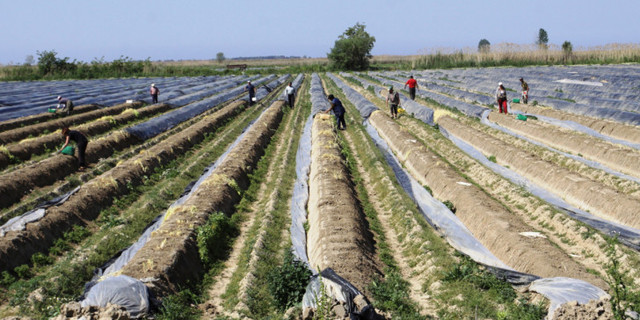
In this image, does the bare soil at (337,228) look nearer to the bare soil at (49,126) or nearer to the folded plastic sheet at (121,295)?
the folded plastic sheet at (121,295)

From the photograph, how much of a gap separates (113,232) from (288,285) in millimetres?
4723

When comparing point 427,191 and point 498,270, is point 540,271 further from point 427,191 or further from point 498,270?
point 427,191

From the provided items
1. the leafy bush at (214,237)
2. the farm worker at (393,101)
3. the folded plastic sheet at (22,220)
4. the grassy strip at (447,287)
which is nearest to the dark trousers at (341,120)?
the farm worker at (393,101)

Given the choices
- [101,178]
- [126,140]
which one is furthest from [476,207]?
[126,140]

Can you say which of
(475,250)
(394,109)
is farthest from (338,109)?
(475,250)

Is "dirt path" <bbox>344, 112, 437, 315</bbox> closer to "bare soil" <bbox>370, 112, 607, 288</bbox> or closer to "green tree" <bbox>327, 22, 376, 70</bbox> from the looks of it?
"bare soil" <bbox>370, 112, 607, 288</bbox>

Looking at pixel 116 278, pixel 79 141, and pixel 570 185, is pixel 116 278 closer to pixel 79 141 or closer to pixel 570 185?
pixel 79 141

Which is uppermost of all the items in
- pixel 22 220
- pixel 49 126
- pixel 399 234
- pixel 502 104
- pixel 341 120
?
pixel 502 104

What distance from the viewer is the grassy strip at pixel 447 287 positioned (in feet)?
21.7

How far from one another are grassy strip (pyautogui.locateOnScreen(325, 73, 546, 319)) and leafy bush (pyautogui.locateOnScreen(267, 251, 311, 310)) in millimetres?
1072

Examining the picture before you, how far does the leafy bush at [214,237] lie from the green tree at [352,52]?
6374cm

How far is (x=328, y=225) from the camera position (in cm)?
934

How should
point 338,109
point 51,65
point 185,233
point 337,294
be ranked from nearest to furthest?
point 337,294 < point 185,233 < point 338,109 < point 51,65

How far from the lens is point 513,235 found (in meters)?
8.93
